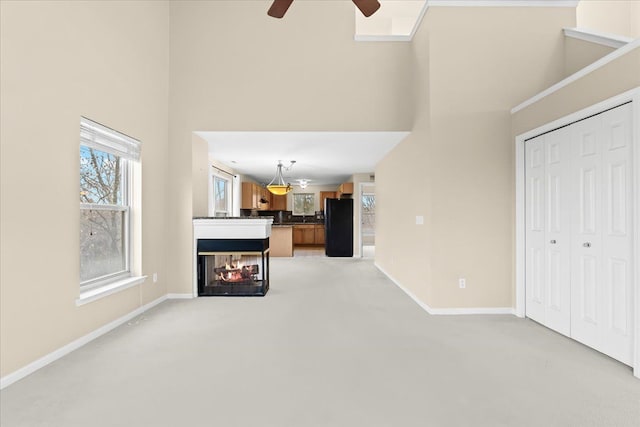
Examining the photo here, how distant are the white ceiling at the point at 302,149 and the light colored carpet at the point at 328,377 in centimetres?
245

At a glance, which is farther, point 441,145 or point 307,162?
point 307,162

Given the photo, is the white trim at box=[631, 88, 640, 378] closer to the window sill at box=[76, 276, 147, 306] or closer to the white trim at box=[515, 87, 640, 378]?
the white trim at box=[515, 87, 640, 378]

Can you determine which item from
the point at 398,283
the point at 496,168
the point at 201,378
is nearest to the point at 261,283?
the point at 398,283

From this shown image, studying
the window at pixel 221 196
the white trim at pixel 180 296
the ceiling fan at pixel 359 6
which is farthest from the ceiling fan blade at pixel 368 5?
the window at pixel 221 196

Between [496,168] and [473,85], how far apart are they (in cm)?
98

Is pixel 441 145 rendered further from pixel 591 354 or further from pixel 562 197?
pixel 591 354

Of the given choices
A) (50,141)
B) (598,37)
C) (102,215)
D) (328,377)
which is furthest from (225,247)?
(598,37)

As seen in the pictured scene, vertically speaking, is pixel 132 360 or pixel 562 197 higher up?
pixel 562 197

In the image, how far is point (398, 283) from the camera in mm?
5074

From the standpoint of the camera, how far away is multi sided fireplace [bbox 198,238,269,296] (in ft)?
14.5

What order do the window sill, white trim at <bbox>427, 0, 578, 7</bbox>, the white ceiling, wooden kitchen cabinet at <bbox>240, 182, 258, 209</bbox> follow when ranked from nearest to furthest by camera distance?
the window sill < white trim at <bbox>427, 0, 578, 7</bbox> < the white ceiling < wooden kitchen cabinet at <bbox>240, 182, 258, 209</bbox>

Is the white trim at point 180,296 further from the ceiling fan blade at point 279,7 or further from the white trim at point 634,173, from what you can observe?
the white trim at point 634,173

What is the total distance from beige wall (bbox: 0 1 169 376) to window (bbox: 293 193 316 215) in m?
9.53

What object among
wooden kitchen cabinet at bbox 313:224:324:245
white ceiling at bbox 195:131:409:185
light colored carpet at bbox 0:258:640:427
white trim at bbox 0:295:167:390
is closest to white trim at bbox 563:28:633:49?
white ceiling at bbox 195:131:409:185
